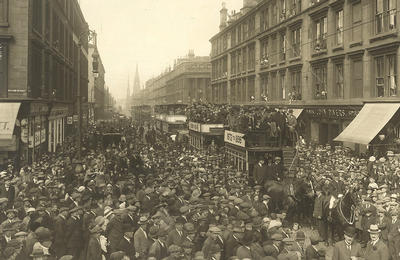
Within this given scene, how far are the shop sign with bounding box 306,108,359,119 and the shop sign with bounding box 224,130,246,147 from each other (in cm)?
734

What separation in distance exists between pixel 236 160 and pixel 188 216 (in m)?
9.48

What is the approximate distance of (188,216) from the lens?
10.4 meters

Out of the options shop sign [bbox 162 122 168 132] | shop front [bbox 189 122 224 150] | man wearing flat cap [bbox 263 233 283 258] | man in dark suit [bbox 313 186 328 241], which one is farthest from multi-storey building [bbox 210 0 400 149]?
man wearing flat cap [bbox 263 233 283 258]

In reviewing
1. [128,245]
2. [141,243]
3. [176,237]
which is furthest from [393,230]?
[128,245]

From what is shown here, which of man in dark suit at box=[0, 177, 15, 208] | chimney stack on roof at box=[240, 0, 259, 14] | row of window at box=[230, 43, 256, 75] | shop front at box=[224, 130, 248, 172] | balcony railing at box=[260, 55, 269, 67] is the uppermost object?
chimney stack on roof at box=[240, 0, 259, 14]

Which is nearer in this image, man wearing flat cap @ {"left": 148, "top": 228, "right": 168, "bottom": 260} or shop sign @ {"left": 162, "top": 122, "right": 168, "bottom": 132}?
man wearing flat cap @ {"left": 148, "top": 228, "right": 168, "bottom": 260}

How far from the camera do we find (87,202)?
11.6 meters

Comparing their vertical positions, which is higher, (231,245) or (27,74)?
(27,74)

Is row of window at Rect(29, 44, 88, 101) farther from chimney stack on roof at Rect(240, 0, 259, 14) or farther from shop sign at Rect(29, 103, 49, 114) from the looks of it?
chimney stack on roof at Rect(240, 0, 259, 14)

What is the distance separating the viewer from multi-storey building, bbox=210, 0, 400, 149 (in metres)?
21.9

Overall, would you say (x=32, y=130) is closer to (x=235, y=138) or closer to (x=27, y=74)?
(x=27, y=74)

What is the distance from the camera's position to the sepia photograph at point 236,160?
880cm

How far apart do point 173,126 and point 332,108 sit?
15.9 m

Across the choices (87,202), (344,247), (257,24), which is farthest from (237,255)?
(257,24)
